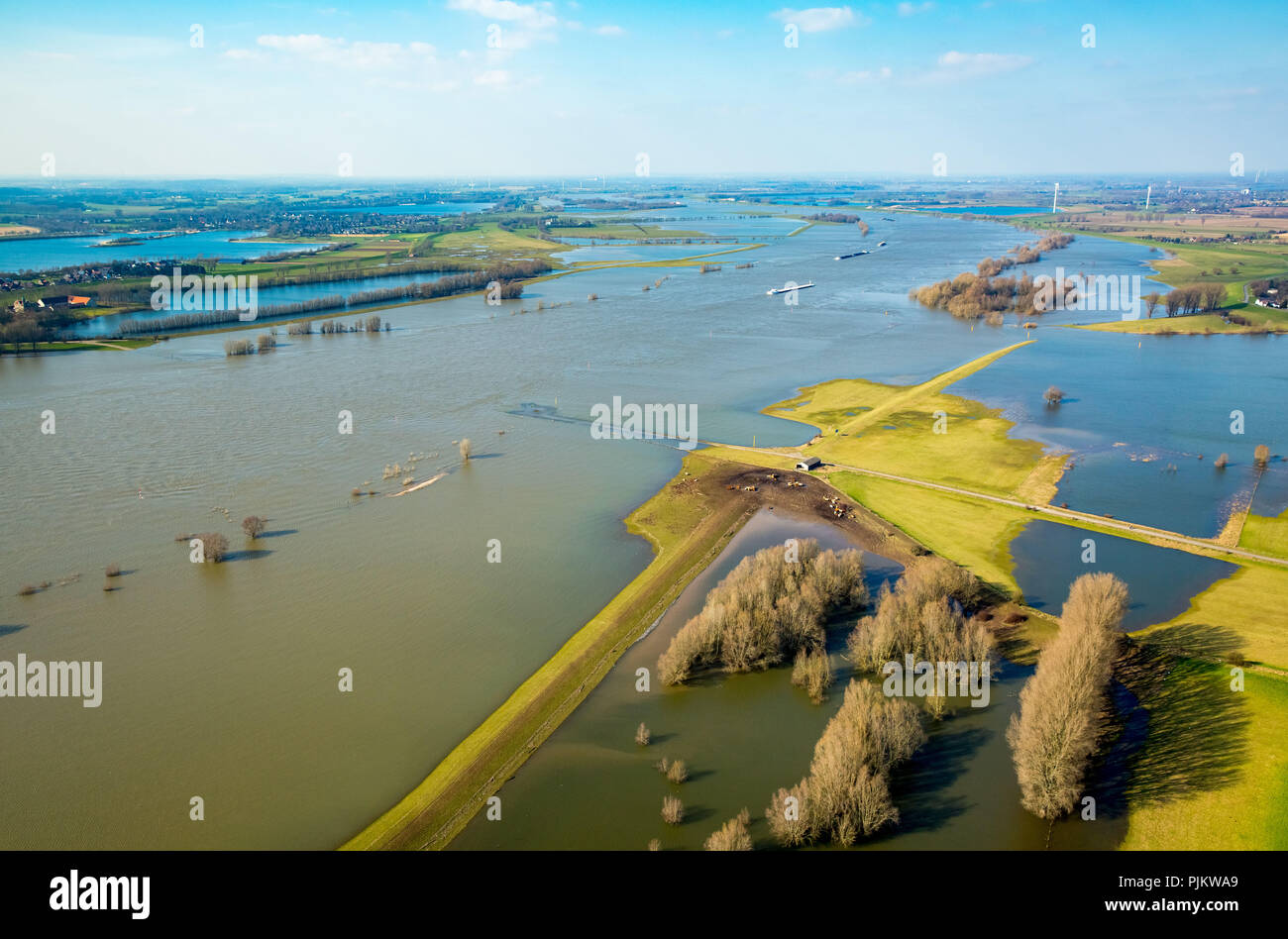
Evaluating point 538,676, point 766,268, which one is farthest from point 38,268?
point 538,676

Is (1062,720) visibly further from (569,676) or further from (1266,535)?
(1266,535)

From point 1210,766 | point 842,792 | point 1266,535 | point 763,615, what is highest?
point 1266,535

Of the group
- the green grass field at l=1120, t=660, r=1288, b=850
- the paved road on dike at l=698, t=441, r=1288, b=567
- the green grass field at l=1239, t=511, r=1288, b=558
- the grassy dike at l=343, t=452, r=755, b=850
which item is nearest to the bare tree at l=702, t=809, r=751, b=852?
the grassy dike at l=343, t=452, r=755, b=850

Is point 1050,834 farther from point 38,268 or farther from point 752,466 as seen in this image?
point 38,268

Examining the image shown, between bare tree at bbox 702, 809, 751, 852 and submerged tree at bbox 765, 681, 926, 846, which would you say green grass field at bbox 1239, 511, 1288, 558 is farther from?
bare tree at bbox 702, 809, 751, 852

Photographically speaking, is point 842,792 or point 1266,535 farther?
point 1266,535

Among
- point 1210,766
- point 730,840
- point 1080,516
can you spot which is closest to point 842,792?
point 730,840

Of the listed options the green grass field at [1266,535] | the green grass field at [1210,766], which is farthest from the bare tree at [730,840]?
the green grass field at [1266,535]

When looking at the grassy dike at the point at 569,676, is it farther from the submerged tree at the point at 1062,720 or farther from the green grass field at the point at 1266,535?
the green grass field at the point at 1266,535
